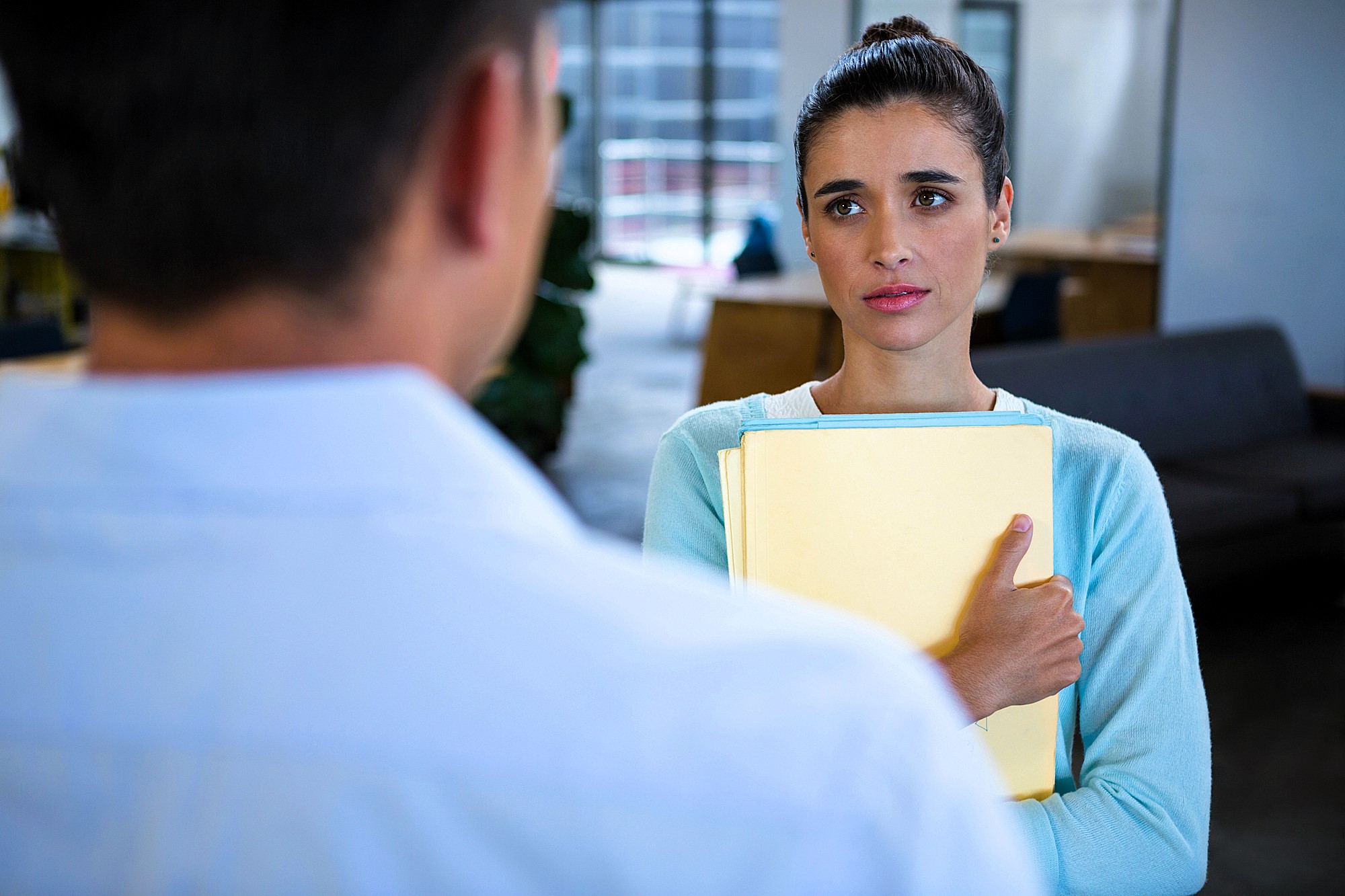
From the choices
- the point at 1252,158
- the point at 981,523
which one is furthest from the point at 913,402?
the point at 1252,158

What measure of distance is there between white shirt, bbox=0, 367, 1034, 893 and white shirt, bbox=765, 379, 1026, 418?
0.82 metres

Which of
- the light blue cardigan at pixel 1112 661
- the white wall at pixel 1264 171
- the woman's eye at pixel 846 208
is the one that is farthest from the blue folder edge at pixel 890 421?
the white wall at pixel 1264 171

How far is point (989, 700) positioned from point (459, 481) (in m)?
0.66

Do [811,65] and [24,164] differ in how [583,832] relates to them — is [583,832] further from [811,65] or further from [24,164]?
[811,65]

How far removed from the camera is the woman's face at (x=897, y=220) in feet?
3.90

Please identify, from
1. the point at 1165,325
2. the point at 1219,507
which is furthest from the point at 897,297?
the point at 1165,325

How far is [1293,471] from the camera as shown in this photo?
15.2 ft

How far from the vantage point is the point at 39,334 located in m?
4.51

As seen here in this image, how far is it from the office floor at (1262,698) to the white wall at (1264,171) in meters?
2.48

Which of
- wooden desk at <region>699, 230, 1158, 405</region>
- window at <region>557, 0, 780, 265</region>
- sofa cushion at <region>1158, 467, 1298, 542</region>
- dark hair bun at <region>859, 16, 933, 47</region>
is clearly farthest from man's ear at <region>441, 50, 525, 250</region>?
window at <region>557, 0, 780, 265</region>

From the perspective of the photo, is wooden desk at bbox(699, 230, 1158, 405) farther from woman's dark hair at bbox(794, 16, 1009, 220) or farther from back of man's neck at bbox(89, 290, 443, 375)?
back of man's neck at bbox(89, 290, 443, 375)

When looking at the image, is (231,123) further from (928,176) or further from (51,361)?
(51,361)

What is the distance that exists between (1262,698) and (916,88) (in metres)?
3.30

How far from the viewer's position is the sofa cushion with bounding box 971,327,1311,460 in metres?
4.57
